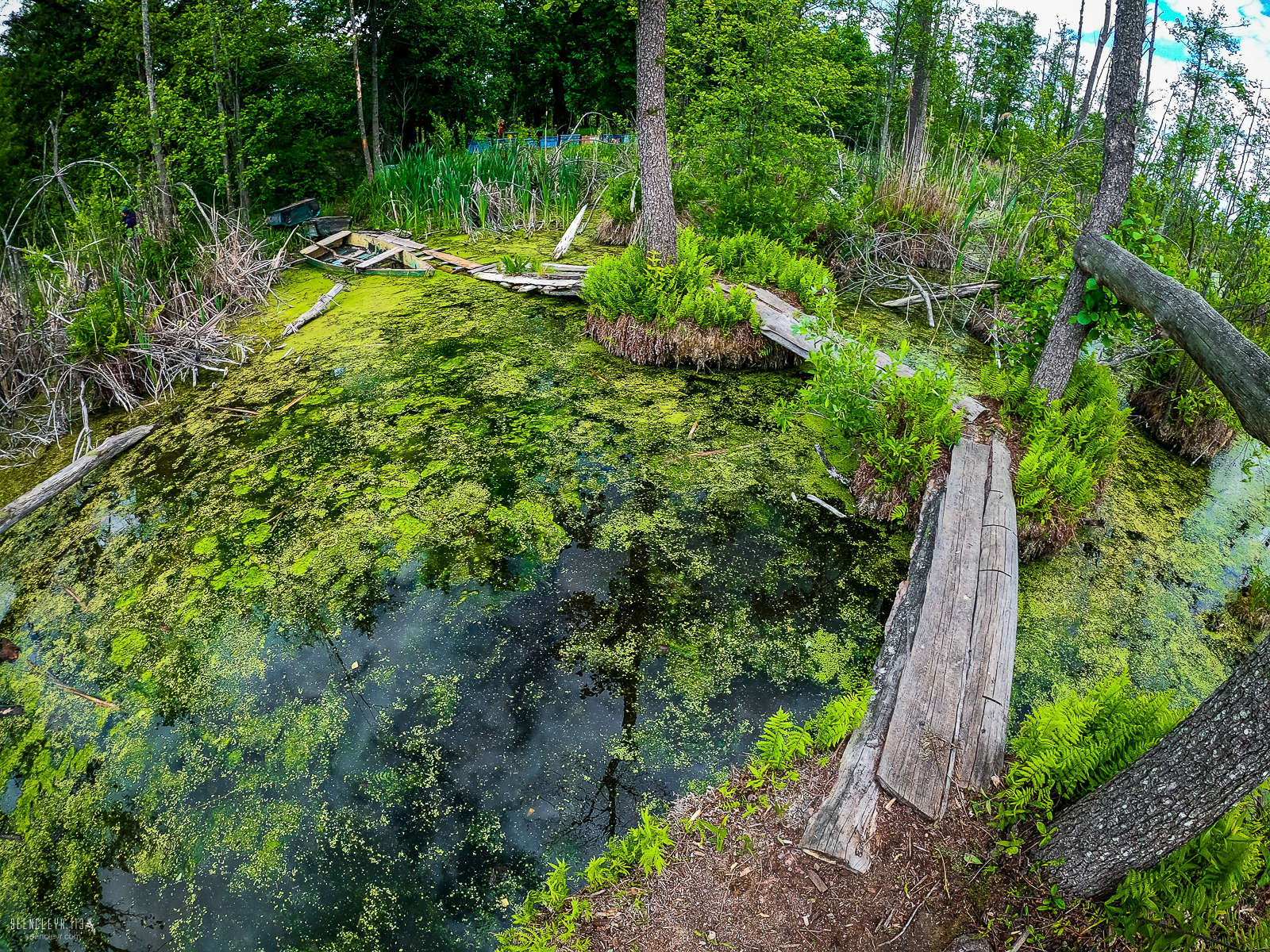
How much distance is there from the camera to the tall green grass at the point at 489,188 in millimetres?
7871

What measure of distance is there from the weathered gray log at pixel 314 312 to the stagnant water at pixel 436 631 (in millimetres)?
1282

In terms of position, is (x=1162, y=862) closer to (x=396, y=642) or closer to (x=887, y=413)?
(x=887, y=413)

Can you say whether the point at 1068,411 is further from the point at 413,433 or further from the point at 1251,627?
the point at 413,433

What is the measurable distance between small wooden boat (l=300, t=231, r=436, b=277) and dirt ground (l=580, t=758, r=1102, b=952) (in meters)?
6.36

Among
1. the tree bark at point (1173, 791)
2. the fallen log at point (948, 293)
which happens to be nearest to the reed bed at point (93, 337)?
the tree bark at point (1173, 791)

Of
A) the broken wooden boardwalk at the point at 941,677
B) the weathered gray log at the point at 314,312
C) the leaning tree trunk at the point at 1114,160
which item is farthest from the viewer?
the weathered gray log at the point at 314,312

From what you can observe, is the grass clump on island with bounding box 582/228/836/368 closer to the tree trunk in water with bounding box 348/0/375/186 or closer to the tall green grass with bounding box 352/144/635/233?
the tall green grass with bounding box 352/144/635/233

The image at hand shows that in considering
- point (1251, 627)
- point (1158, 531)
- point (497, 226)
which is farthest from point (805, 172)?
point (1251, 627)

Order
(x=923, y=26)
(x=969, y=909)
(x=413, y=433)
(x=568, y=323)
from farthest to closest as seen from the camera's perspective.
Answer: (x=923, y=26)
(x=568, y=323)
(x=413, y=433)
(x=969, y=909)

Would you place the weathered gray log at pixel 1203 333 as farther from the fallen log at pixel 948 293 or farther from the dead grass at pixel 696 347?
the fallen log at pixel 948 293

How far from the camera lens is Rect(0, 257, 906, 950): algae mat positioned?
2.17 metres

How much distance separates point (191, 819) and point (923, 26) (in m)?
11.1

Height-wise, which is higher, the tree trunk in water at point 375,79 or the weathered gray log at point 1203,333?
the tree trunk in water at point 375,79

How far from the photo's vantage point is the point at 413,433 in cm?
431
